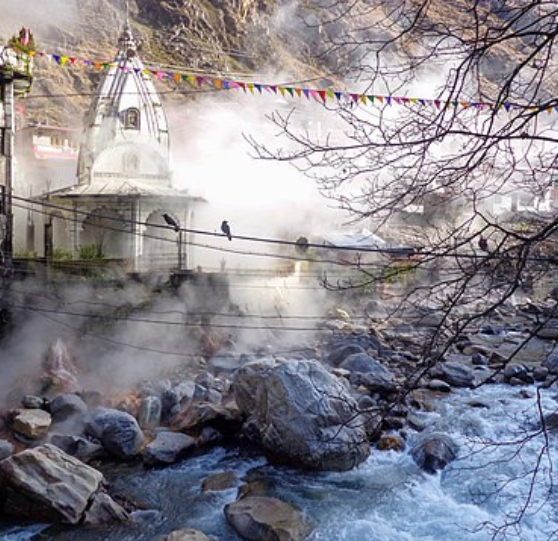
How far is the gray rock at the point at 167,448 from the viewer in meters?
10.0

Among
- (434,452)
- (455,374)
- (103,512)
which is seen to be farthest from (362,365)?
(103,512)

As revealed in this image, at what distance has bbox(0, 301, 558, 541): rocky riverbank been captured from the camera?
8008mm

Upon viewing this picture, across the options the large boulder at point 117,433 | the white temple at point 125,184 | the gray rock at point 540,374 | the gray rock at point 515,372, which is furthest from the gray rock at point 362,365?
the white temple at point 125,184

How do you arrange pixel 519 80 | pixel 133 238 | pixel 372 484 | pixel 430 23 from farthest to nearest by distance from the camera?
pixel 133 238, pixel 372 484, pixel 519 80, pixel 430 23

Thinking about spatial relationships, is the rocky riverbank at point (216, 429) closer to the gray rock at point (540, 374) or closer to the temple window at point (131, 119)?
the gray rock at point (540, 374)

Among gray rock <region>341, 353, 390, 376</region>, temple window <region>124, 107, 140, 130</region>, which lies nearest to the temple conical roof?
temple window <region>124, 107, 140, 130</region>

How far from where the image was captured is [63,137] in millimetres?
34312

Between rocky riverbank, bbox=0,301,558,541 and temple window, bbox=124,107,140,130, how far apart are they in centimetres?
1217

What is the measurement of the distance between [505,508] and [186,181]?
28.7m

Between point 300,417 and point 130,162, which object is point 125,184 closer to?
point 130,162

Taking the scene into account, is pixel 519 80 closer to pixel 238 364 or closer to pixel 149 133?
pixel 238 364

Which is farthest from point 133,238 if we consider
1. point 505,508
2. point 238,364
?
point 505,508

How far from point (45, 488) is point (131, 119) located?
18312 millimetres

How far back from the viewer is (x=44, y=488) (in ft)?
26.4
